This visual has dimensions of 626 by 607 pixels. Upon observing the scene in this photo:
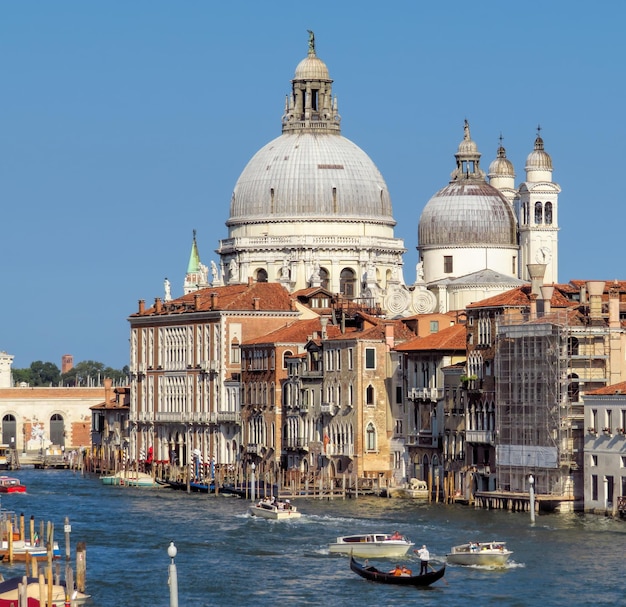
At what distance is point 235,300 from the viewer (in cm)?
11638

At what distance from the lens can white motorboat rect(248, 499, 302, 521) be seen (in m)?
82.1

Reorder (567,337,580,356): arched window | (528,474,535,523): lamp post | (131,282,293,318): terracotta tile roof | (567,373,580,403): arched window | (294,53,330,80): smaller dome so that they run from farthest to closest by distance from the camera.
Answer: (294,53,330,80): smaller dome < (131,282,293,318): terracotta tile roof < (567,337,580,356): arched window < (567,373,580,403): arched window < (528,474,535,523): lamp post

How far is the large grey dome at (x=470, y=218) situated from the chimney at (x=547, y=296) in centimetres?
4319

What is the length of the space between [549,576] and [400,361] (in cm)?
3095

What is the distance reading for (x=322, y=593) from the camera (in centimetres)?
6419

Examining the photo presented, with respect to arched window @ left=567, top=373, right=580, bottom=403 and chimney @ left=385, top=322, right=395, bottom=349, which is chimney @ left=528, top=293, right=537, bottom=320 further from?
chimney @ left=385, top=322, right=395, bottom=349

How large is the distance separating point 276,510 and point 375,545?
481 inches

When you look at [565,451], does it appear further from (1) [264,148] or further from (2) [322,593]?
(1) [264,148]

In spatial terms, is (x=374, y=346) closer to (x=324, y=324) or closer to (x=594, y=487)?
(x=324, y=324)

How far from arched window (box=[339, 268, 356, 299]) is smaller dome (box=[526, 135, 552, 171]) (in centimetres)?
1085

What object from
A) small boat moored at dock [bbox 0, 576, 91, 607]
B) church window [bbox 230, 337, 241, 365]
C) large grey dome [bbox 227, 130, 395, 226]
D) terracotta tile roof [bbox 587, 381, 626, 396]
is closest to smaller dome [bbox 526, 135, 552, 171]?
large grey dome [bbox 227, 130, 395, 226]

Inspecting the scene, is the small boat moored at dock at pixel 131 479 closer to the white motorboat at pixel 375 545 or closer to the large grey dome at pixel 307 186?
the large grey dome at pixel 307 186

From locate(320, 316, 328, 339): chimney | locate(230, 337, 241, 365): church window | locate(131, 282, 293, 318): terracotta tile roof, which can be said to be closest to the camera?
locate(320, 316, 328, 339): chimney

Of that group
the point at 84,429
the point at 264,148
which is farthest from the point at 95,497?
the point at 84,429
